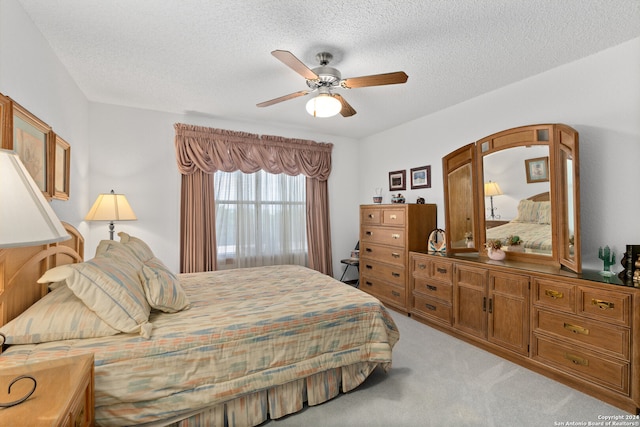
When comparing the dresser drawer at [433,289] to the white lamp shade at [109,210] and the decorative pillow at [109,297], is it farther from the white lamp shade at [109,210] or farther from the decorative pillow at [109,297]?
the white lamp shade at [109,210]

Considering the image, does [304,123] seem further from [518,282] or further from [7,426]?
[7,426]

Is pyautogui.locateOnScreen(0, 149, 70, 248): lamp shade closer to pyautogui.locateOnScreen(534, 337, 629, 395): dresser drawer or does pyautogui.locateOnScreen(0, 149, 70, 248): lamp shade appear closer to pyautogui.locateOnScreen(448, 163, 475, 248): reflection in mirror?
pyautogui.locateOnScreen(534, 337, 629, 395): dresser drawer

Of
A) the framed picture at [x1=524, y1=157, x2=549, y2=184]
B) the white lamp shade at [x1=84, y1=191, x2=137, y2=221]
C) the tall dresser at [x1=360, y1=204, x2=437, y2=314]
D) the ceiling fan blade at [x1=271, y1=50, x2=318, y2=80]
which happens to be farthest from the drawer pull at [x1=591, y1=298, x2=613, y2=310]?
the white lamp shade at [x1=84, y1=191, x2=137, y2=221]

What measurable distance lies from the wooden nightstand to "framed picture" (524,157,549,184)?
3.44 metres

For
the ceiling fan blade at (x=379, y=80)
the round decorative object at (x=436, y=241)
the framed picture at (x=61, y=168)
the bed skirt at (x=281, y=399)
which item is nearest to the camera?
the bed skirt at (x=281, y=399)

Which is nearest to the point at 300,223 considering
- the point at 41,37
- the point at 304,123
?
the point at 304,123

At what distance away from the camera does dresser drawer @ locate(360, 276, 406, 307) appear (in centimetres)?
379

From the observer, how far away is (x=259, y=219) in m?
4.37

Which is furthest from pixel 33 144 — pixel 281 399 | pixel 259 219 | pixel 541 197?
pixel 541 197

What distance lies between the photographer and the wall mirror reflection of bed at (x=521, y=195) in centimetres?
249

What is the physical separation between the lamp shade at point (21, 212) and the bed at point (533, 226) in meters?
3.31

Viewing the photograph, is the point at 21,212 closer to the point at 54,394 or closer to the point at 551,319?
the point at 54,394

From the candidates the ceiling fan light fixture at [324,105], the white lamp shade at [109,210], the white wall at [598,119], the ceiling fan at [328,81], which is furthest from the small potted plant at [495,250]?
the white lamp shade at [109,210]

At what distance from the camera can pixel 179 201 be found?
12.8 feet
